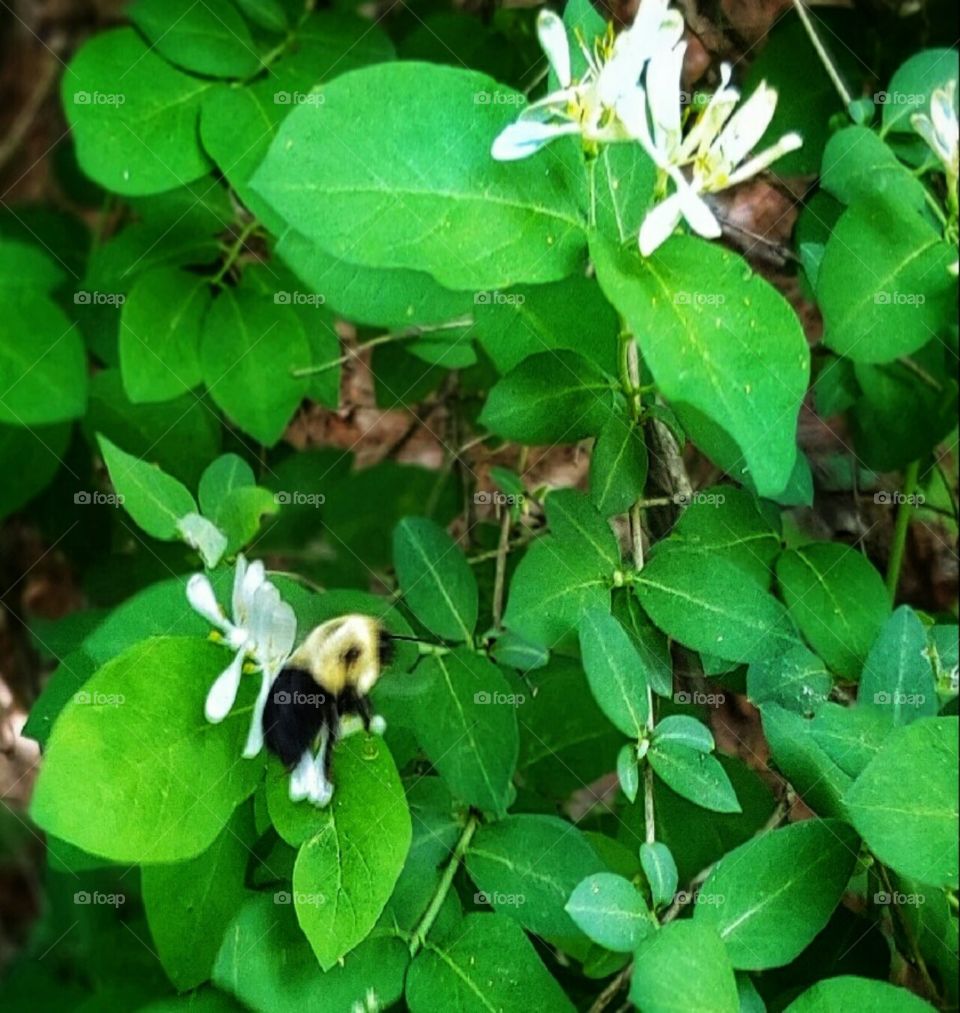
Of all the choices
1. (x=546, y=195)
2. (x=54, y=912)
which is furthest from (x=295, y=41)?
(x=54, y=912)

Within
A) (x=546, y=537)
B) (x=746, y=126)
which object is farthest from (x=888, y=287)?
(x=546, y=537)

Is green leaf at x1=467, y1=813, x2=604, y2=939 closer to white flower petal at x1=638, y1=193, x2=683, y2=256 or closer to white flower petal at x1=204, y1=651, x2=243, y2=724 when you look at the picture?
white flower petal at x1=204, y1=651, x2=243, y2=724

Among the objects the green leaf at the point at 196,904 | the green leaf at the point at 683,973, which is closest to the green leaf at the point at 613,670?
the green leaf at the point at 683,973

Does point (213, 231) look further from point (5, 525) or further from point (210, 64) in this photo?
point (5, 525)

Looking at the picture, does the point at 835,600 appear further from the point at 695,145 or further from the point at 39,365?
the point at 39,365

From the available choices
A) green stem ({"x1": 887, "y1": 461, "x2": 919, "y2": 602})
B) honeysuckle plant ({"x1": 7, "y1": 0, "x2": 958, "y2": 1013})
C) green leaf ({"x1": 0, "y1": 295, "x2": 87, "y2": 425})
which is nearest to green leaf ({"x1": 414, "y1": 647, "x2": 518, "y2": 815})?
honeysuckle plant ({"x1": 7, "y1": 0, "x2": 958, "y2": 1013})
